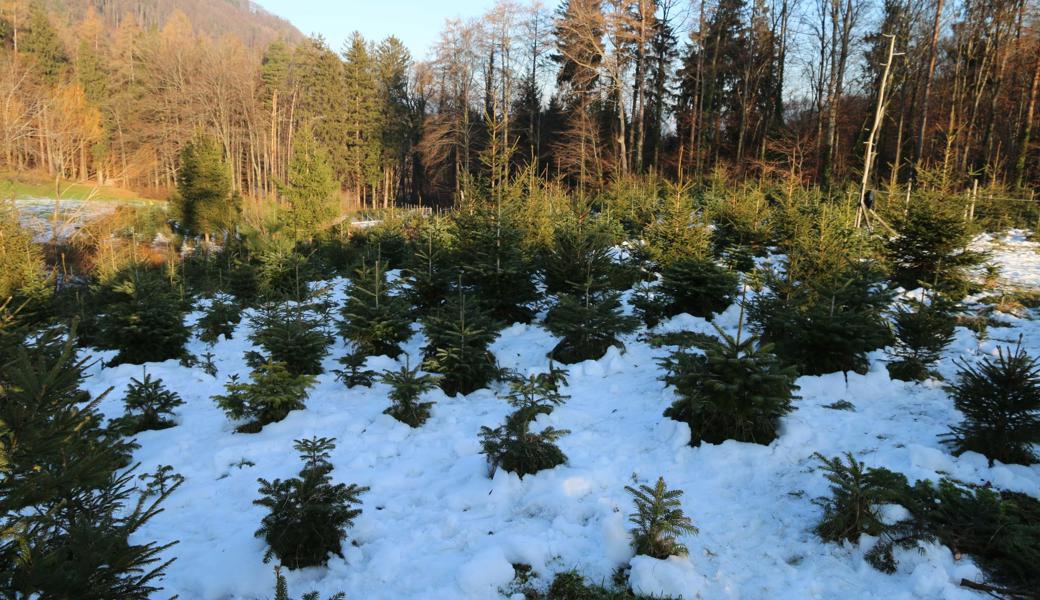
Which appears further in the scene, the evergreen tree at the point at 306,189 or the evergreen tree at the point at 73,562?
the evergreen tree at the point at 306,189

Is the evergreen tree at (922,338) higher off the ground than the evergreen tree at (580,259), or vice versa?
Answer: the evergreen tree at (580,259)

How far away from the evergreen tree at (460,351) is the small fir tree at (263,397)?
181cm

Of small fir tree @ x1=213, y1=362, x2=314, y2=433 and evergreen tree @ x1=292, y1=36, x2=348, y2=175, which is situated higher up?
evergreen tree @ x1=292, y1=36, x2=348, y2=175

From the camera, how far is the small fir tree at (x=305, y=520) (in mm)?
4078

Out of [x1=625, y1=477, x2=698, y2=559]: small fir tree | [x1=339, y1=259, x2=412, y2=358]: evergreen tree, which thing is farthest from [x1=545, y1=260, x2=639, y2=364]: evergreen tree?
[x1=625, y1=477, x2=698, y2=559]: small fir tree

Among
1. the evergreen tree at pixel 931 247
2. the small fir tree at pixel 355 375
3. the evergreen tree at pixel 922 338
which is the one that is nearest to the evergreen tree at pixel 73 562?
the small fir tree at pixel 355 375

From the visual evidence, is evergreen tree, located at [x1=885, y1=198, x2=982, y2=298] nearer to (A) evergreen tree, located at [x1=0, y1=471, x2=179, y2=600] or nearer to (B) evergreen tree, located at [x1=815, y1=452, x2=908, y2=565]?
(B) evergreen tree, located at [x1=815, y1=452, x2=908, y2=565]

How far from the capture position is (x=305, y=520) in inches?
161

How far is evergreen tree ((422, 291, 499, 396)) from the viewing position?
24.9ft

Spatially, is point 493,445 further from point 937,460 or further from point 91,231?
point 91,231

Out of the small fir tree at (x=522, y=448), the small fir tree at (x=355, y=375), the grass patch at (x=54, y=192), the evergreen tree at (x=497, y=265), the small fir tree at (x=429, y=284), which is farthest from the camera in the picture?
the grass patch at (x=54, y=192)

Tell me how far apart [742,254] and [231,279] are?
13.6 meters

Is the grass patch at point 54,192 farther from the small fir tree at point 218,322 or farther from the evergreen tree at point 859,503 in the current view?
the evergreen tree at point 859,503

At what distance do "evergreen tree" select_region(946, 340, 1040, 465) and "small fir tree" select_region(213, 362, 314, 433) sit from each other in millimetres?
7605
